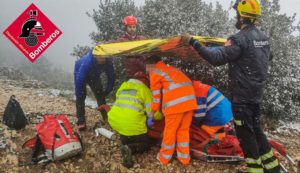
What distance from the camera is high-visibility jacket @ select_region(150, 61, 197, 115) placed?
4719mm

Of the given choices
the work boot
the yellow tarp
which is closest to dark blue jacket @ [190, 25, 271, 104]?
the yellow tarp

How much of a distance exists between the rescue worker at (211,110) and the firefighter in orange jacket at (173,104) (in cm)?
21

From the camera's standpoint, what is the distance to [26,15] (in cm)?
1062

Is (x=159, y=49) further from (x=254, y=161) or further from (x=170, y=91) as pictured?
(x=254, y=161)

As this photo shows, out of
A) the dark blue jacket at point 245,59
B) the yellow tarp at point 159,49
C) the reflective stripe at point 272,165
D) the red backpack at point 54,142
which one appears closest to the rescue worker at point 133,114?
the yellow tarp at point 159,49

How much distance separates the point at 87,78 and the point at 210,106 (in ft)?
8.27

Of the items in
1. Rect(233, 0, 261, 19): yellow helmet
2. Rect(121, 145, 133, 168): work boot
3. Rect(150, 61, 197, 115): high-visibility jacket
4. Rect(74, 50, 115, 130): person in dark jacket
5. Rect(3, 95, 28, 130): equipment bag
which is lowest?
Rect(121, 145, 133, 168): work boot

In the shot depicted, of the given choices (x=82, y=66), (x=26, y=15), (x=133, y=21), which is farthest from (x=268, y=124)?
(x=26, y=15)

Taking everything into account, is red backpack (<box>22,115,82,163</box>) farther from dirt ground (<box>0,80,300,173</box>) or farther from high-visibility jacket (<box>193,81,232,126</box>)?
high-visibility jacket (<box>193,81,232,126</box>)

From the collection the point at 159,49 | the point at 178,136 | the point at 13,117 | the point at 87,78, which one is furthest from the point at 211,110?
the point at 13,117

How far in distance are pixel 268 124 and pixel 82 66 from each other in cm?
409

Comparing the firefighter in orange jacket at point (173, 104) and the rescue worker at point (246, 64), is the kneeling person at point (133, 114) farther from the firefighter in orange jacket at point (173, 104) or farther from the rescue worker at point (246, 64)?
the rescue worker at point (246, 64)

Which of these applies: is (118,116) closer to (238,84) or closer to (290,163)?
(238,84)

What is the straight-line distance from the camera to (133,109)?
509 centimetres
